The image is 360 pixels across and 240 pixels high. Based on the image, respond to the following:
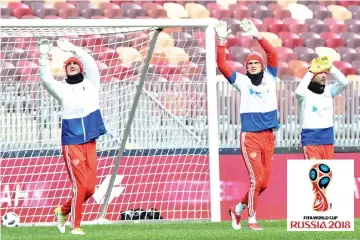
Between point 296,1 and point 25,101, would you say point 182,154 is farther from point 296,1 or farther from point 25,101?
point 296,1

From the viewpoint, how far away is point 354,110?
17.8 meters

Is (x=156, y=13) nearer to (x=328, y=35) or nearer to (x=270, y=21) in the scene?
(x=270, y=21)

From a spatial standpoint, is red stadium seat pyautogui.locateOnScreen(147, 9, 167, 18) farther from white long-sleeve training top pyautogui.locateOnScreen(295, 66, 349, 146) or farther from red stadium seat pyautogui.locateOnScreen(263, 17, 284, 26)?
white long-sleeve training top pyautogui.locateOnScreen(295, 66, 349, 146)

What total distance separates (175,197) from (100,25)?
3461 mm

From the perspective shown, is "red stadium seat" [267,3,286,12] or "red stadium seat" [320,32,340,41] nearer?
"red stadium seat" [320,32,340,41]

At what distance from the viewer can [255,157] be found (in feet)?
44.2

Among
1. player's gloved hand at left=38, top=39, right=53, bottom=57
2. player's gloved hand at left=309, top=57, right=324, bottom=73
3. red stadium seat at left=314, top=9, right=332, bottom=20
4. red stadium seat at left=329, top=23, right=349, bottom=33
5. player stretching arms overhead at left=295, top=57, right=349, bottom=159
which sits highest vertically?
red stadium seat at left=314, top=9, right=332, bottom=20

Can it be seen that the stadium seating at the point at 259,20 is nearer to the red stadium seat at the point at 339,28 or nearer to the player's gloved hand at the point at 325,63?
the red stadium seat at the point at 339,28

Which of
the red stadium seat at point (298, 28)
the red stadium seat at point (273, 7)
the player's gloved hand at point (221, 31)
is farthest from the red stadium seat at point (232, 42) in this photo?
the player's gloved hand at point (221, 31)

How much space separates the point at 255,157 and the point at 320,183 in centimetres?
151

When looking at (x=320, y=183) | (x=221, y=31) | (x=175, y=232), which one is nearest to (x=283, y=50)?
(x=221, y=31)

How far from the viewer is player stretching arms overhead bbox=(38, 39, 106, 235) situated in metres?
13.0

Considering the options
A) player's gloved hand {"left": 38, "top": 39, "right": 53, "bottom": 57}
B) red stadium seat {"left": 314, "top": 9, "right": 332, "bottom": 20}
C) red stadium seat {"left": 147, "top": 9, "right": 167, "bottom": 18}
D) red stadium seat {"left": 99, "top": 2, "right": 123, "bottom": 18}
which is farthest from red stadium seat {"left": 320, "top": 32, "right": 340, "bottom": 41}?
player's gloved hand {"left": 38, "top": 39, "right": 53, "bottom": 57}

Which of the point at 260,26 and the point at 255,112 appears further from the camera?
the point at 260,26
